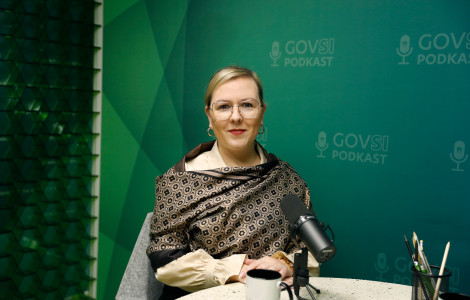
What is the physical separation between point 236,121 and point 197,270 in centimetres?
61

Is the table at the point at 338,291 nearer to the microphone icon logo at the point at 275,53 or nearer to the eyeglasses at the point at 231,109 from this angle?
the eyeglasses at the point at 231,109

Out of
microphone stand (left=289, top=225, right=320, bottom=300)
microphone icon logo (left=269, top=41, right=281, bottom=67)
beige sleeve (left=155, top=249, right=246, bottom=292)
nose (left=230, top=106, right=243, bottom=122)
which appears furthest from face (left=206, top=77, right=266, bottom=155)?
microphone stand (left=289, top=225, right=320, bottom=300)

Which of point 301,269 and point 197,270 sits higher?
point 301,269

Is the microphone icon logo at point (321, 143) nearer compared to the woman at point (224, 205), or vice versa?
the woman at point (224, 205)

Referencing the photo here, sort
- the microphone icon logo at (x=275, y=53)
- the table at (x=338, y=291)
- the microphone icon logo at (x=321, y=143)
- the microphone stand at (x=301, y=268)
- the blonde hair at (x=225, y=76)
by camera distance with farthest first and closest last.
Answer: the microphone icon logo at (x=275, y=53), the microphone icon logo at (x=321, y=143), the blonde hair at (x=225, y=76), the table at (x=338, y=291), the microphone stand at (x=301, y=268)

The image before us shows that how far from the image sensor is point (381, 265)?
213 cm

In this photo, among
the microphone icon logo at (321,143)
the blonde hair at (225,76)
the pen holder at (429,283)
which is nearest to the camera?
the pen holder at (429,283)

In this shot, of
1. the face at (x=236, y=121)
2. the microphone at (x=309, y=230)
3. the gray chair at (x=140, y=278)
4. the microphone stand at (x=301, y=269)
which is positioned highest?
the face at (x=236, y=121)

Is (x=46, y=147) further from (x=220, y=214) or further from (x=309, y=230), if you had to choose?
(x=309, y=230)

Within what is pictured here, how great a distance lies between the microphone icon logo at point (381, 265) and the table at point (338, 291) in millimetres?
637

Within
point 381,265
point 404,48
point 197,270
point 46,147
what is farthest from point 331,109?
point 46,147

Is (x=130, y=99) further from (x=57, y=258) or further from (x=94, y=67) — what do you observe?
(x=57, y=258)

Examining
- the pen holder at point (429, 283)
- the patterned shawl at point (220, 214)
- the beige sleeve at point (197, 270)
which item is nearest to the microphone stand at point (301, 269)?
the pen holder at point (429, 283)

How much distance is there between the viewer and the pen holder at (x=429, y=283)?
3.79ft
